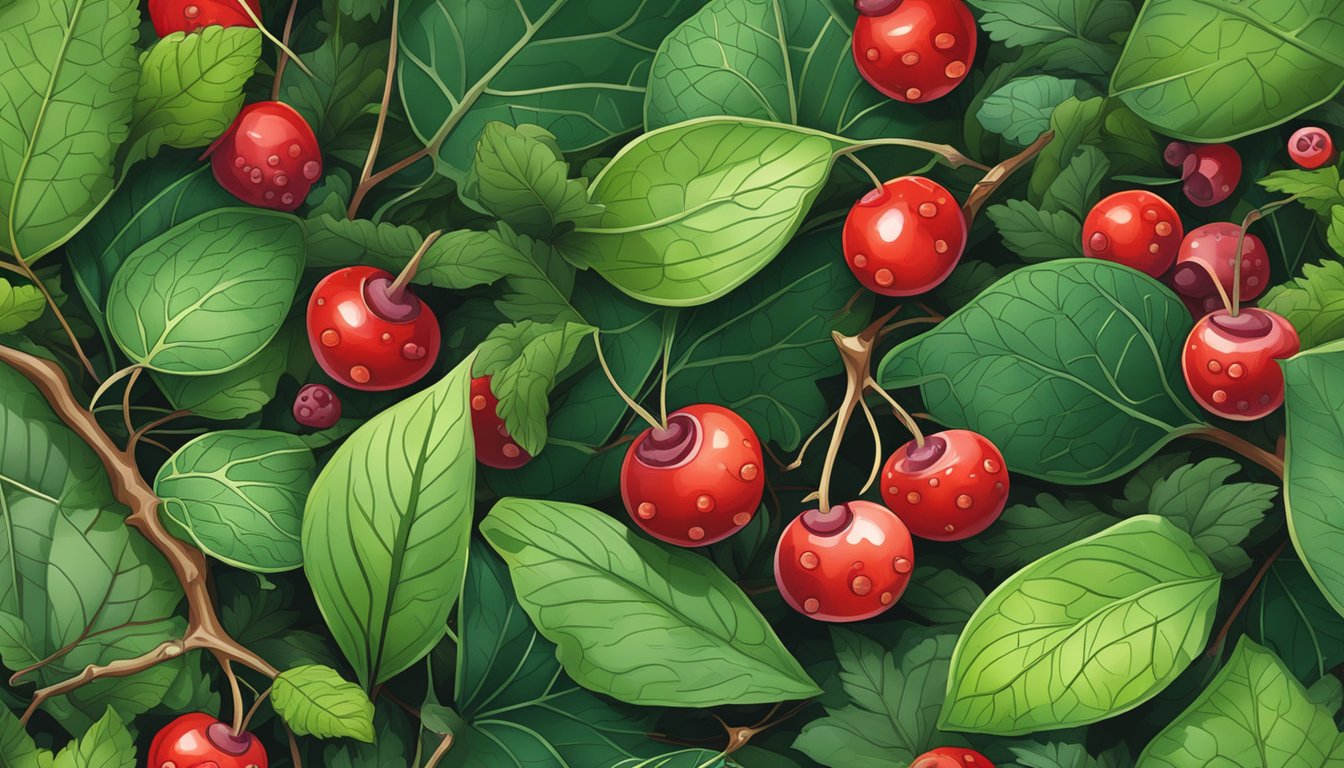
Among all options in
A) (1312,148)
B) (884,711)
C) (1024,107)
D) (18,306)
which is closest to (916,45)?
(1024,107)

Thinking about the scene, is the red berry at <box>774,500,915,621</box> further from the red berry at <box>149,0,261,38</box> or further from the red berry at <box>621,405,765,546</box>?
the red berry at <box>149,0,261,38</box>

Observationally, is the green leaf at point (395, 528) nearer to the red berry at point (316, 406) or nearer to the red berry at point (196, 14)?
the red berry at point (316, 406)

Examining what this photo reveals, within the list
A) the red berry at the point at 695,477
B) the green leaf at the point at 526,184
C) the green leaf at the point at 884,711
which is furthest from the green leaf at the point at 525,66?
the green leaf at the point at 884,711

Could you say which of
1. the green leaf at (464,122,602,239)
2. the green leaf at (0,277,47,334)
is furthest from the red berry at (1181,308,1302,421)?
the green leaf at (0,277,47,334)

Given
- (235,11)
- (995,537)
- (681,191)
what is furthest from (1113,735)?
(235,11)

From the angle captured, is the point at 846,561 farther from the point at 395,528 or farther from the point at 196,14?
the point at 196,14

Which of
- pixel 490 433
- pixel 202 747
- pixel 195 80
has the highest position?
pixel 195 80
